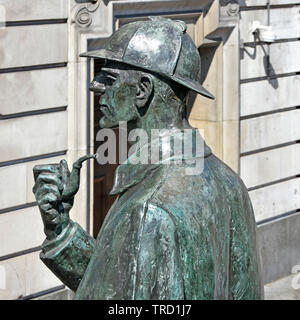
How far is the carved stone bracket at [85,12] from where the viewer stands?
32.5 ft

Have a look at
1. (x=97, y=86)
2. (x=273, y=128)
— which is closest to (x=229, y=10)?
(x=273, y=128)

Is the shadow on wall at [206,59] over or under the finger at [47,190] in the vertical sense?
over

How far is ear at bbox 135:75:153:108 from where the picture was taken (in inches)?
153

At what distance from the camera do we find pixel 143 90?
12.8 feet

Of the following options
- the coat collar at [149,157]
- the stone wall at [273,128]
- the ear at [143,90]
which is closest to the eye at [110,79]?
the ear at [143,90]

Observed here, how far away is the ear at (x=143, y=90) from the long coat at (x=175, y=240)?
189mm

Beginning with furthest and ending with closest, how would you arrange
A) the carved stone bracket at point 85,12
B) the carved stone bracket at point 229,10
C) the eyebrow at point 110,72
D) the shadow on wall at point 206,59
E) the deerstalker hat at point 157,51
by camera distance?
the shadow on wall at point 206,59 → the carved stone bracket at point 229,10 → the carved stone bracket at point 85,12 → the eyebrow at point 110,72 → the deerstalker hat at point 157,51

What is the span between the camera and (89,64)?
395 inches

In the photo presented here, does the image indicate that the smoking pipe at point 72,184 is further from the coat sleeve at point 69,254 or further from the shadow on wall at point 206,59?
the shadow on wall at point 206,59

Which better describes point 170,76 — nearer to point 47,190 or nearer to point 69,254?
point 47,190

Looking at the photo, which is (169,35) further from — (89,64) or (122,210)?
(89,64)

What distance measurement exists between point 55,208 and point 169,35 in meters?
0.87

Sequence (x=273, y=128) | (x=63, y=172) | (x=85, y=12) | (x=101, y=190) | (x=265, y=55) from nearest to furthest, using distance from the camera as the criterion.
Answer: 1. (x=63, y=172)
2. (x=85, y=12)
3. (x=101, y=190)
4. (x=265, y=55)
5. (x=273, y=128)

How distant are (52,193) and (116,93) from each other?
50 cm
